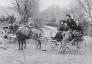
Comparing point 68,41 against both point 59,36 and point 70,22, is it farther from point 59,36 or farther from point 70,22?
point 70,22

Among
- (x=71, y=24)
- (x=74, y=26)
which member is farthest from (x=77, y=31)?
(x=71, y=24)

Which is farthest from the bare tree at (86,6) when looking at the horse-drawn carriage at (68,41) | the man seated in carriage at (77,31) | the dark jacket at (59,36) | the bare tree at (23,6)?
the dark jacket at (59,36)

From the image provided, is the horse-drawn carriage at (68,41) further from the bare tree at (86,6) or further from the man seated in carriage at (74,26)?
the bare tree at (86,6)

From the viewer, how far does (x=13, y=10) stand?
3441 centimetres

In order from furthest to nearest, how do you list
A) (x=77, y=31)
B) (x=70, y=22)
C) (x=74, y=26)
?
(x=77, y=31) < (x=74, y=26) < (x=70, y=22)

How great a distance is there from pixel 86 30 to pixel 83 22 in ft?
3.79

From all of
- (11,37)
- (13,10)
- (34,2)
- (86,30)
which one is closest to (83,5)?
(86,30)

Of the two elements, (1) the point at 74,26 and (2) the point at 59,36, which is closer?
(1) the point at 74,26

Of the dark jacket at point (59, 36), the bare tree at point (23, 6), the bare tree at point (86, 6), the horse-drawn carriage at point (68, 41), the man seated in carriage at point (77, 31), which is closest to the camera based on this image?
the horse-drawn carriage at point (68, 41)

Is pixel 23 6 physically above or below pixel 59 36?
above

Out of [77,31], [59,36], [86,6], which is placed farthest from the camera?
[86,6]

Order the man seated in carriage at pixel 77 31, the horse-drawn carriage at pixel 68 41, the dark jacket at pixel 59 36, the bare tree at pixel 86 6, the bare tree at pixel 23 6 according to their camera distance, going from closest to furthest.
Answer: the horse-drawn carriage at pixel 68 41
the man seated in carriage at pixel 77 31
the dark jacket at pixel 59 36
the bare tree at pixel 86 6
the bare tree at pixel 23 6

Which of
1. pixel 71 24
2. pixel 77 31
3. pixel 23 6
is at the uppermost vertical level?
pixel 23 6

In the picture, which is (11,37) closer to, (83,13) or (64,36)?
(64,36)
